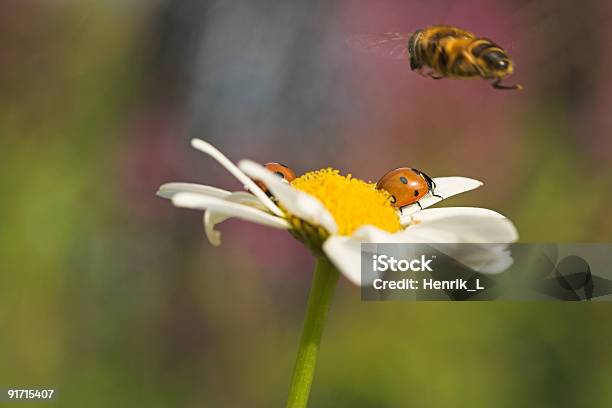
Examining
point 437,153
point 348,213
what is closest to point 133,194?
point 437,153

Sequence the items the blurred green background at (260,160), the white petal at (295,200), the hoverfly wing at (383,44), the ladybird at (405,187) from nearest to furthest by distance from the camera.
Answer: the white petal at (295,200)
the ladybird at (405,187)
the hoverfly wing at (383,44)
the blurred green background at (260,160)

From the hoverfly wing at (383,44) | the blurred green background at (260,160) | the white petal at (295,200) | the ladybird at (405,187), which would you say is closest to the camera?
the white petal at (295,200)

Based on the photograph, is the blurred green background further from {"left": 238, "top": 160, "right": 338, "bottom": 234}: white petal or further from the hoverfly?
{"left": 238, "top": 160, "right": 338, "bottom": 234}: white petal

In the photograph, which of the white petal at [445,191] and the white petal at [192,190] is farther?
the white petal at [445,191]

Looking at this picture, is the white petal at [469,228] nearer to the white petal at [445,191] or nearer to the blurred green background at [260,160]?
the white petal at [445,191]

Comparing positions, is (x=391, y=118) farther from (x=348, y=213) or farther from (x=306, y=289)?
(x=348, y=213)

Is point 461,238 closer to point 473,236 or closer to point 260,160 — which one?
point 473,236

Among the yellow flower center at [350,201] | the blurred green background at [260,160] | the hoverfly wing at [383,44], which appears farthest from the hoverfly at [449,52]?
the blurred green background at [260,160]

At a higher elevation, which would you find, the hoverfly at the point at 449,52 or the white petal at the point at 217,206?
the hoverfly at the point at 449,52
